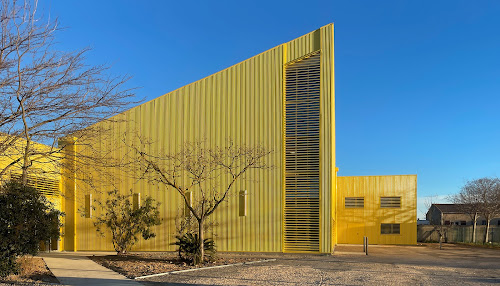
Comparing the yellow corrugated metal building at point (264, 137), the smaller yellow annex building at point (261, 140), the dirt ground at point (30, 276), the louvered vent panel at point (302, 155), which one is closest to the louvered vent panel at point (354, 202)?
the smaller yellow annex building at point (261, 140)

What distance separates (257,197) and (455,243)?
18.7 m

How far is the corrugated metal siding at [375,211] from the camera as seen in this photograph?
28.2m

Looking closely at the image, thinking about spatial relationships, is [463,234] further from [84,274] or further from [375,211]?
[84,274]

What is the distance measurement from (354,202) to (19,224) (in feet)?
73.0

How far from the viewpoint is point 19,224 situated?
11.0 meters

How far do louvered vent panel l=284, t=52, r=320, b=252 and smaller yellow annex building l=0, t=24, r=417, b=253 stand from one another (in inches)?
1.6

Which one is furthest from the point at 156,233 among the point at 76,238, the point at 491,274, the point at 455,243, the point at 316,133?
the point at 455,243

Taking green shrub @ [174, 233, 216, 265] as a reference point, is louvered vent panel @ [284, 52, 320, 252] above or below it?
above

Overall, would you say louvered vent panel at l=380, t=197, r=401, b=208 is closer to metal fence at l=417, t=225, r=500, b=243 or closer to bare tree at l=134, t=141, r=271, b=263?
metal fence at l=417, t=225, r=500, b=243

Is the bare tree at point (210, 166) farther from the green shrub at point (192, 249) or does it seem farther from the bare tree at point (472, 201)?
the bare tree at point (472, 201)

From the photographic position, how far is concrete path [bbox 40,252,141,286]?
36.1 feet

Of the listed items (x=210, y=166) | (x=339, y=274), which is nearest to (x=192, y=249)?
(x=339, y=274)

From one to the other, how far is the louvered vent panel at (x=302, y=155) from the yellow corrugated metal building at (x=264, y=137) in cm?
4

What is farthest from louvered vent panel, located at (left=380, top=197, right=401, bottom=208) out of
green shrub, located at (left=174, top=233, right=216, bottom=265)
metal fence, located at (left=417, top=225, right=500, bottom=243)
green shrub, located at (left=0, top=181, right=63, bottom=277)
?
green shrub, located at (left=0, top=181, right=63, bottom=277)
